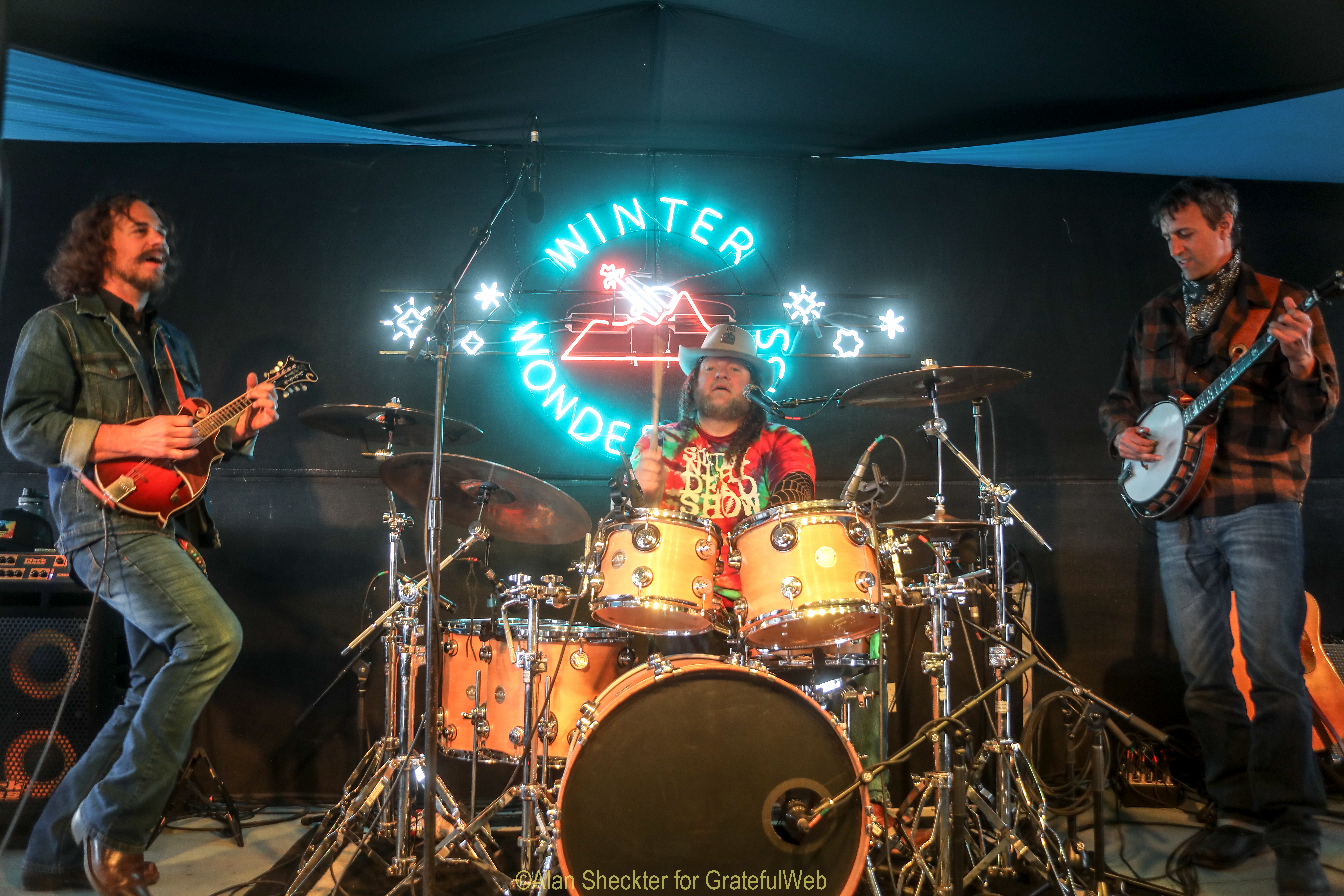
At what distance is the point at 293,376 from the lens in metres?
3.53

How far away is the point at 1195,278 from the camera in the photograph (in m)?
3.44

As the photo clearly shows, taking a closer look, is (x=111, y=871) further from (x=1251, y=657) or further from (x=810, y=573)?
(x=1251, y=657)

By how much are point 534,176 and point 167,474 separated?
1.75 meters

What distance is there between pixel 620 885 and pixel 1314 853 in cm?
237

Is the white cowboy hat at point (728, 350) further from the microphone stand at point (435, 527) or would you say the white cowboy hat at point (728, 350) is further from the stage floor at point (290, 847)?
the stage floor at point (290, 847)

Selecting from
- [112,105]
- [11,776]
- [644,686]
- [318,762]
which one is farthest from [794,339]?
[11,776]

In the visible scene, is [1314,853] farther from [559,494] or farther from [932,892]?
[559,494]

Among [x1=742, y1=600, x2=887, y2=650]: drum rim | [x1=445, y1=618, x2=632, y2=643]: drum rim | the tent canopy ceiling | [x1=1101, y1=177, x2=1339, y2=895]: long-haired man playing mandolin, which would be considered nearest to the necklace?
[x1=1101, y1=177, x2=1339, y2=895]: long-haired man playing mandolin

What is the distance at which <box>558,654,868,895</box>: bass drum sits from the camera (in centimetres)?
269

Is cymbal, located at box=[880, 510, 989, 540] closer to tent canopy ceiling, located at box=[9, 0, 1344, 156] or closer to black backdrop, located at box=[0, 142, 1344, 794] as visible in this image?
black backdrop, located at box=[0, 142, 1344, 794]

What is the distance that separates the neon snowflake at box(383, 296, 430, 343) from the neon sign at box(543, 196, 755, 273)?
0.82 metres

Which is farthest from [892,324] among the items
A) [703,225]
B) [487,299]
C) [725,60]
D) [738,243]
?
[487,299]

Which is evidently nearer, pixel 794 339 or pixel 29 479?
pixel 29 479

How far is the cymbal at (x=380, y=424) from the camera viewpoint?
362cm
